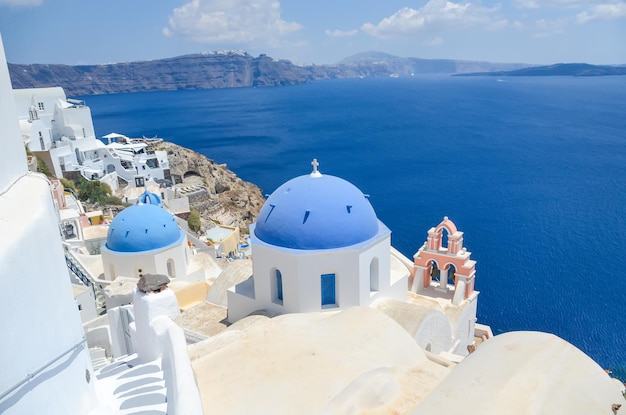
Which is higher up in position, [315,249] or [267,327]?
[315,249]

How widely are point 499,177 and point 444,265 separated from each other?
39.5 metres

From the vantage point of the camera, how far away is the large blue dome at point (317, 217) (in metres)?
11.5

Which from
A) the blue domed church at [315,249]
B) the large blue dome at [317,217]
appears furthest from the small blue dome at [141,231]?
the large blue dome at [317,217]

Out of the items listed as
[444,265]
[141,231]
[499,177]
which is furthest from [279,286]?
[499,177]

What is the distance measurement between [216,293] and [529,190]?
41.1m

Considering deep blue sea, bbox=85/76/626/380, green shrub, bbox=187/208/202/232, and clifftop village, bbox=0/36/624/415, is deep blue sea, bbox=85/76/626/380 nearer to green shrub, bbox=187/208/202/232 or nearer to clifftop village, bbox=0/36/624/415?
clifftop village, bbox=0/36/624/415

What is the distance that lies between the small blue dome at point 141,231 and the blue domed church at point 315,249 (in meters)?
5.10

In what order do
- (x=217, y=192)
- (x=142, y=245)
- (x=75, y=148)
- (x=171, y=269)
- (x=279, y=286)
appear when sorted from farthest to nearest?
(x=217, y=192)
(x=75, y=148)
(x=171, y=269)
(x=142, y=245)
(x=279, y=286)

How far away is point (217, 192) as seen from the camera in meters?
48.6

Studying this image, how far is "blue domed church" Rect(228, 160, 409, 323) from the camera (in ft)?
37.7

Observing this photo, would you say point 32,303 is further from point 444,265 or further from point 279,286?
point 444,265

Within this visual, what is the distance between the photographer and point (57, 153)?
38.4 m

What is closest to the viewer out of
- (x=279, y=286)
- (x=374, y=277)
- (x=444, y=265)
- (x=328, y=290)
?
(x=328, y=290)

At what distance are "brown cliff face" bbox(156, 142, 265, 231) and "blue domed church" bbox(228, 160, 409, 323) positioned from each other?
28068mm
